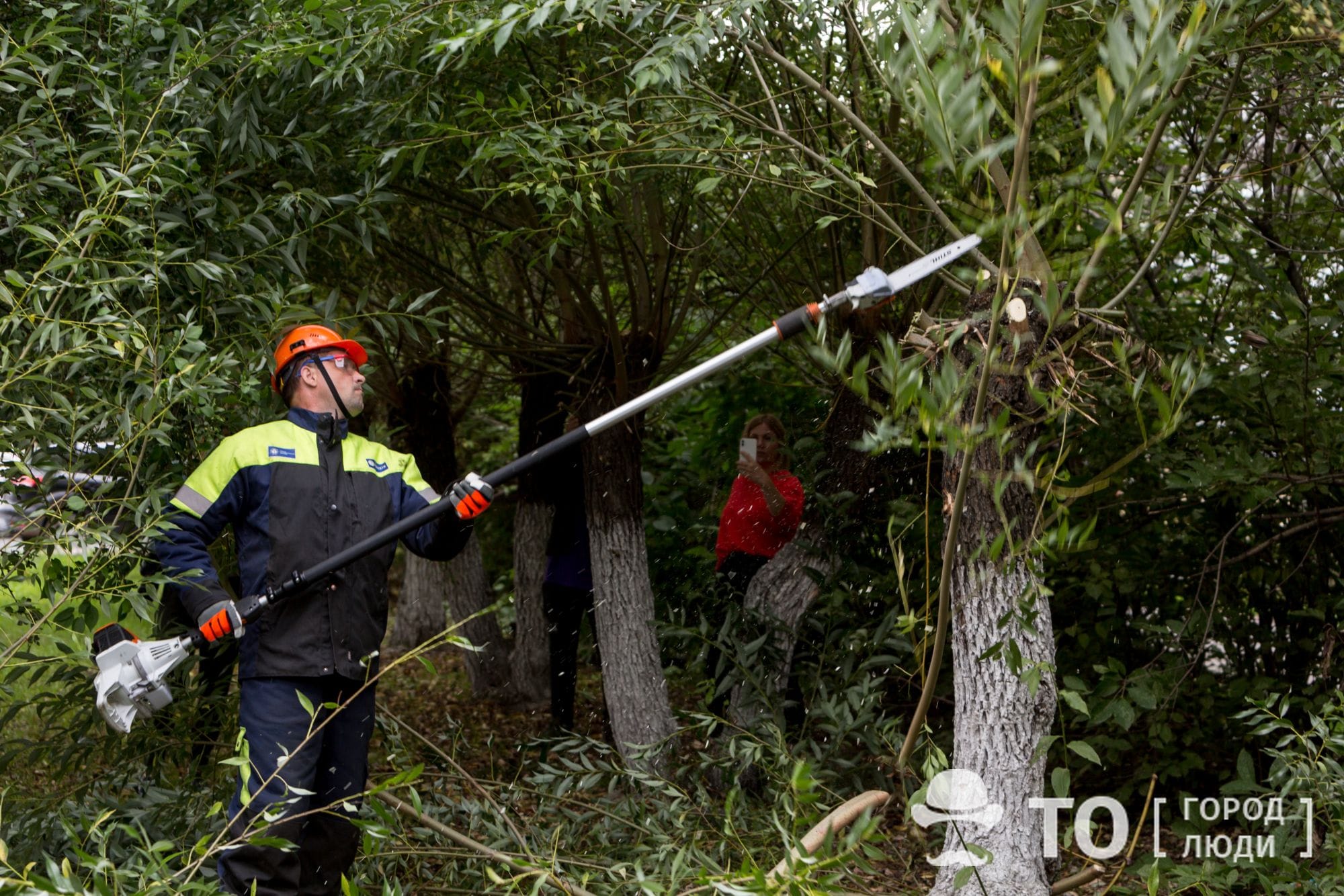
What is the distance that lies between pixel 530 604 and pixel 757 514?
2027 mm

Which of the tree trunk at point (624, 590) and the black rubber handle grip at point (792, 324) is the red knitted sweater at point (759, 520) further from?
the black rubber handle grip at point (792, 324)

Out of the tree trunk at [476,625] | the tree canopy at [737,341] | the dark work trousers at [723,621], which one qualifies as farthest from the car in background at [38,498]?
the tree trunk at [476,625]

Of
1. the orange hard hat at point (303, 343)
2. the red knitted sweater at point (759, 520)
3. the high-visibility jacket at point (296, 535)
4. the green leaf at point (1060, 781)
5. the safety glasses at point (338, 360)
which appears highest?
the orange hard hat at point (303, 343)

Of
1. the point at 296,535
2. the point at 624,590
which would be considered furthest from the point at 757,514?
the point at 296,535

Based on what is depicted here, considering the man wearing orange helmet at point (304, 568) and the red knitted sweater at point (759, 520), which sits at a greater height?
the red knitted sweater at point (759, 520)

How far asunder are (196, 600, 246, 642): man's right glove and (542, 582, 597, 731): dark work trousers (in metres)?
2.32

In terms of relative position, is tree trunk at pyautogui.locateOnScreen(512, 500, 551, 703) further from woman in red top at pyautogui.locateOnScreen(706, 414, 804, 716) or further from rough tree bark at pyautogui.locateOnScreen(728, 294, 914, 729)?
rough tree bark at pyautogui.locateOnScreen(728, 294, 914, 729)

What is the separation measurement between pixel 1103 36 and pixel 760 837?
→ 2858mm

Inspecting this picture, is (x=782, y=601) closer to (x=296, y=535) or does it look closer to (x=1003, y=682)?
(x=1003, y=682)

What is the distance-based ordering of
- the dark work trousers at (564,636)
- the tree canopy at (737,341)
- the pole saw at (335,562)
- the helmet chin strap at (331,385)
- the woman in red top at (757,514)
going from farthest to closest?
the dark work trousers at (564,636)
the woman in red top at (757,514)
the helmet chin strap at (331,385)
the tree canopy at (737,341)
the pole saw at (335,562)

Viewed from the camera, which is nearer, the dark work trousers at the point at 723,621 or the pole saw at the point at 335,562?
the pole saw at the point at 335,562

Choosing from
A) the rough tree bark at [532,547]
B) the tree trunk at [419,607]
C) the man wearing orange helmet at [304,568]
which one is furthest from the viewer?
the tree trunk at [419,607]

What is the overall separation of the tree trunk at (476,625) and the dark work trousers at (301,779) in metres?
3.57

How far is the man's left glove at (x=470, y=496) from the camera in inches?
132
